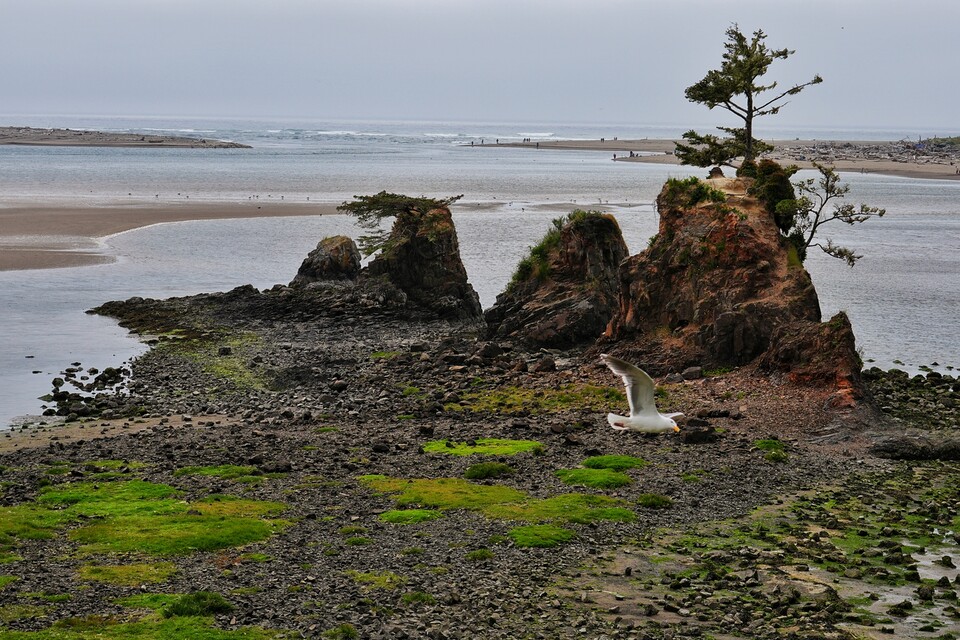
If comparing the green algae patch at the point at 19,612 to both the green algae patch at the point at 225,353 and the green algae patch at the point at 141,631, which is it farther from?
the green algae patch at the point at 225,353

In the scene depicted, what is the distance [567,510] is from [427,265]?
3089 centimetres

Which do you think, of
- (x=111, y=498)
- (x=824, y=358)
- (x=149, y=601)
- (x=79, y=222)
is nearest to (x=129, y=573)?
(x=149, y=601)

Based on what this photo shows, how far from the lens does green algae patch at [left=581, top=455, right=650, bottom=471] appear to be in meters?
26.6

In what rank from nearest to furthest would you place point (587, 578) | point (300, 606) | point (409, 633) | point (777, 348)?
1. point (409, 633)
2. point (300, 606)
3. point (587, 578)
4. point (777, 348)

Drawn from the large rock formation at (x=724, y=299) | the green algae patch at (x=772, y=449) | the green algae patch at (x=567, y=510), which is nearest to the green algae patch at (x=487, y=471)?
the green algae patch at (x=567, y=510)

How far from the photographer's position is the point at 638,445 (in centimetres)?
2880

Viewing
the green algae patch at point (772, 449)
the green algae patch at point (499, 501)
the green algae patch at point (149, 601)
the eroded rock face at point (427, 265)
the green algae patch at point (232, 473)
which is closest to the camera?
the green algae patch at point (149, 601)

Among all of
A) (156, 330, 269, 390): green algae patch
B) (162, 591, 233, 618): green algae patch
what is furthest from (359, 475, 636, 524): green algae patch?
Result: (156, 330, 269, 390): green algae patch

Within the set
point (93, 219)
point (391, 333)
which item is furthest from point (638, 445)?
point (93, 219)

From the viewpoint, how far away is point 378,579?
737 inches

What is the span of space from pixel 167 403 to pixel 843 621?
84.1 feet

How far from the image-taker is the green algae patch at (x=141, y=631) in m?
15.8

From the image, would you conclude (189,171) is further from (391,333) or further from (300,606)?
(300,606)

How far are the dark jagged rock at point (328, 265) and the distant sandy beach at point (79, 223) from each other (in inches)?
797
